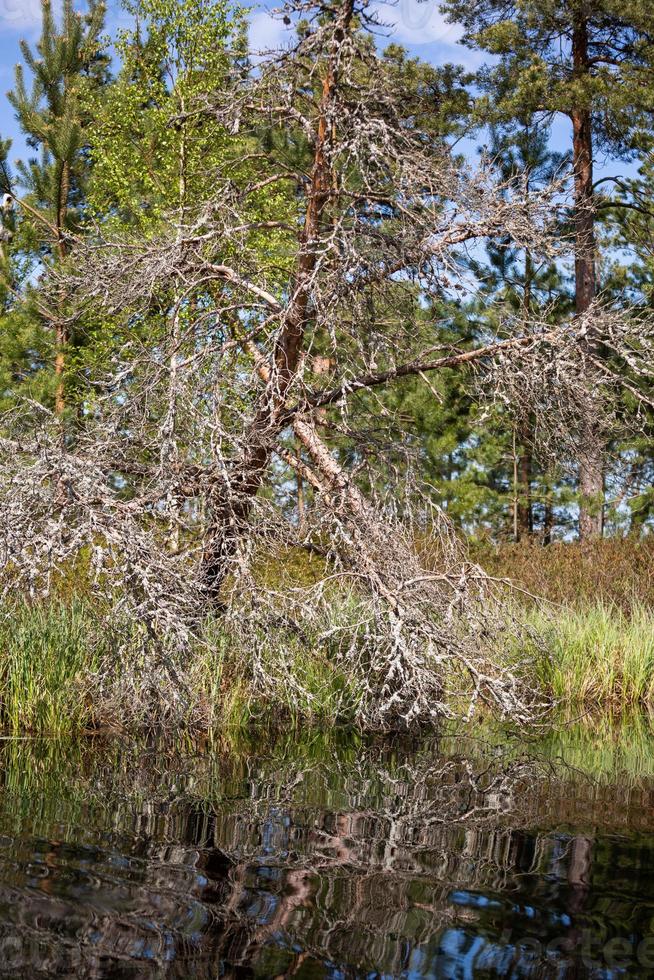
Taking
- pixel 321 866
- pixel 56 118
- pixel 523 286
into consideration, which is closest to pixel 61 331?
pixel 56 118

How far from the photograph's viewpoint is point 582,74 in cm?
1564

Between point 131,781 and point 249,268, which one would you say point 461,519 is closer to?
point 249,268

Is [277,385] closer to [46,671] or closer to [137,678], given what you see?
[137,678]

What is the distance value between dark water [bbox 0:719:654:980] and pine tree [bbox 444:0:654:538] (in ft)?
36.0

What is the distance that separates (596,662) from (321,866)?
5543 mm

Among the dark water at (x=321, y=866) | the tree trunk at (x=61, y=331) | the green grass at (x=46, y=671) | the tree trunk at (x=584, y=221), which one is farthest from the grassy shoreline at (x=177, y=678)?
the tree trunk at (x=61, y=331)

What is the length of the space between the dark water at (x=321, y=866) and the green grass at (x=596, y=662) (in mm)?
2475

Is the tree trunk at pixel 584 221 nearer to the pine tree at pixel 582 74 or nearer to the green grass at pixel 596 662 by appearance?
the pine tree at pixel 582 74

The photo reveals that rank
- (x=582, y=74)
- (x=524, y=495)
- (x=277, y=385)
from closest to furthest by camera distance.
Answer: (x=277, y=385) < (x=582, y=74) < (x=524, y=495)

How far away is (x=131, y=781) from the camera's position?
4.68 meters

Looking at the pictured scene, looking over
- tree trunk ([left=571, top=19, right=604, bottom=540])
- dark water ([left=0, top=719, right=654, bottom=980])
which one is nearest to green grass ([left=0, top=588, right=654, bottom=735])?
dark water ([left=0, top=719, right=654, bottom=980])

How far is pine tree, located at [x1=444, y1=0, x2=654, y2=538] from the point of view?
1501cm

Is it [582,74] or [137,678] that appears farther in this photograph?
[582,74]

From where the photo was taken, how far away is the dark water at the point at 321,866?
2584 millimetres
